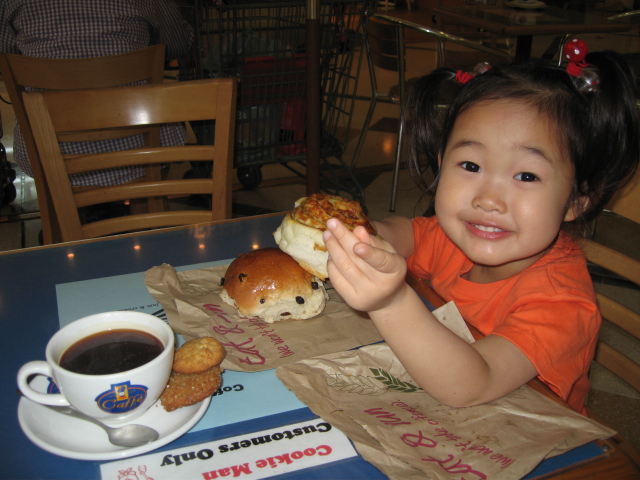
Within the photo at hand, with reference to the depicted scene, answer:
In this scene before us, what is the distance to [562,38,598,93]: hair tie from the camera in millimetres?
1062

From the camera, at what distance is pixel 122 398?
729 millimetres

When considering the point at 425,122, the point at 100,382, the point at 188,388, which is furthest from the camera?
the point at 425,122

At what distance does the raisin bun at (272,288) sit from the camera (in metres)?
1.12

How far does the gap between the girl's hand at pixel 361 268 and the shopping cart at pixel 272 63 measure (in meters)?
2.08

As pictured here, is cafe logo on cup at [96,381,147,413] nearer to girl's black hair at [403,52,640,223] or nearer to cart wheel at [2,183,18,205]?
girl's black hair at [403,52,640,223]

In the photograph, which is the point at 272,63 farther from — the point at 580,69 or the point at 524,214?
the point at 524,214

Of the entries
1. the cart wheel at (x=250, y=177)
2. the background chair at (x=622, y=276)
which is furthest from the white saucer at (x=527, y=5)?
the background chair at (x=622, y=276)

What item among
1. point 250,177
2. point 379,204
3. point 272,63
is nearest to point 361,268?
point 272,63

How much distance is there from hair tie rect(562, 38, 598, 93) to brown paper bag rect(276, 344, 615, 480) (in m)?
0.61

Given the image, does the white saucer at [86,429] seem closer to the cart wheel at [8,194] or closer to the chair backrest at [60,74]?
the chair backrest at [60,74]

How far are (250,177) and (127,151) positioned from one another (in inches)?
90.8

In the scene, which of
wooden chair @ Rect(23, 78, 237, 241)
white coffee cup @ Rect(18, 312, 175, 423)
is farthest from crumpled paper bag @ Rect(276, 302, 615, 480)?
wooden chair @ Rect(23, 78, 237, 241)

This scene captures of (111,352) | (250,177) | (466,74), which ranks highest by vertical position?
(466,74)

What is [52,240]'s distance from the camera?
213cm
